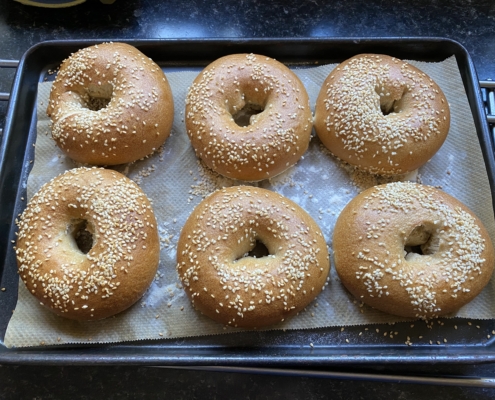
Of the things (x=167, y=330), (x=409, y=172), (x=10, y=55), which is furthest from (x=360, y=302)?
(x=10, y=55)

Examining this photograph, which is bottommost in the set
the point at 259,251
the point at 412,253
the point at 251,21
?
the point at 259,251

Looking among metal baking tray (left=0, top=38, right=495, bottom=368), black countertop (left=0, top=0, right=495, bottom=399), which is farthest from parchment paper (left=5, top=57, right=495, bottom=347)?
black countertop (left=0, top=0, right=495, bottom=399)

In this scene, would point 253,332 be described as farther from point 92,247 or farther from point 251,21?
point 251,21

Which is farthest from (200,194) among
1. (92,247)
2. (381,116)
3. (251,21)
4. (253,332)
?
(251,21)

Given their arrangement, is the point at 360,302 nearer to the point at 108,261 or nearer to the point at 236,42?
the point at 108,261

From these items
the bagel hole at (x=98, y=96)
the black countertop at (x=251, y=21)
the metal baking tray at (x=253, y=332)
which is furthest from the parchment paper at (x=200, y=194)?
the black countertop at (x=251, y=21)

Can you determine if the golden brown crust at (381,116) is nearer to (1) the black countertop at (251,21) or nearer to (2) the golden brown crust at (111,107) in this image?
(1) the black countertop at (251,21)

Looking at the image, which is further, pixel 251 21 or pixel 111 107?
pixel 251 21
